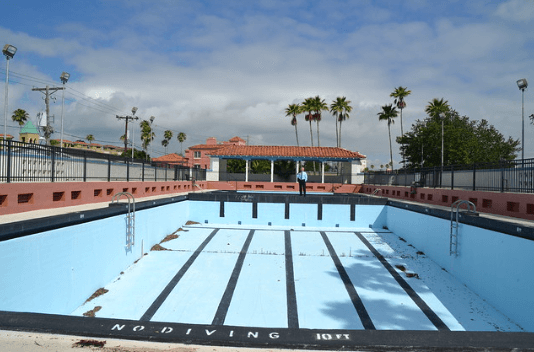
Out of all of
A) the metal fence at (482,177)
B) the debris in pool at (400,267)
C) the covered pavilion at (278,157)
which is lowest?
the debris in pool at (400,267)

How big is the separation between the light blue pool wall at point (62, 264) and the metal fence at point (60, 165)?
272 cm

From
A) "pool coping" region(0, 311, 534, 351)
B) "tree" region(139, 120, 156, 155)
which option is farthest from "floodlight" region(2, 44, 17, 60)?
"tree" region(139, 120, 156, 155)

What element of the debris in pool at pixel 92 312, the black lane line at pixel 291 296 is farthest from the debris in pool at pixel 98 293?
the black lane line at pixel 291 296

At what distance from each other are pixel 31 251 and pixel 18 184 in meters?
3.14

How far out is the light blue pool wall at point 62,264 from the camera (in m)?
5.33

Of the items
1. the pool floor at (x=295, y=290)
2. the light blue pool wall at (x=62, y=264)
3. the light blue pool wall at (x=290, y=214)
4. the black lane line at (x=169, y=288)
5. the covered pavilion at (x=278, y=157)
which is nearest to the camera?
the light blue pool wall at (x=62, y=264)

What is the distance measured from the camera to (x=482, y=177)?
40.1ft

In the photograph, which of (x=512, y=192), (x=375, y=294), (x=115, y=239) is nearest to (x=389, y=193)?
(x=512, y=192)

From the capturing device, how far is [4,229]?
523 centimetres

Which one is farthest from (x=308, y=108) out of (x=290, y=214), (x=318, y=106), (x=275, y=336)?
(x=275, y=336)

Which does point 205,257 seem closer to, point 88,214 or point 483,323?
point 88,214

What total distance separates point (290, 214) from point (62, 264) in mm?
12727

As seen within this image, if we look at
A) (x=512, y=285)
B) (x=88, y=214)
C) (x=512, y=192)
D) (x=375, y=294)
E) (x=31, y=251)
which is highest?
(x=512, y=192)

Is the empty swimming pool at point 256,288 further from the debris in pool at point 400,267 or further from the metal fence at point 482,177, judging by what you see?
the metal fence at point 482,177
